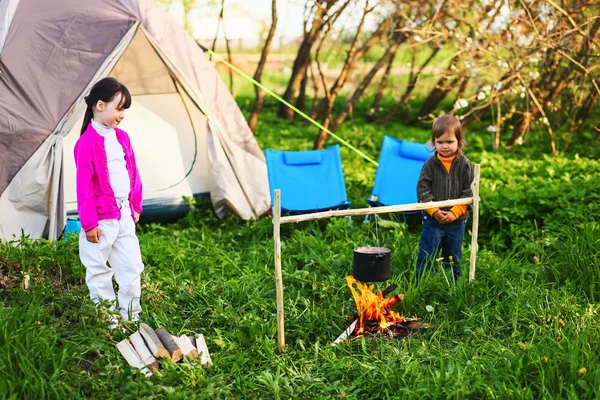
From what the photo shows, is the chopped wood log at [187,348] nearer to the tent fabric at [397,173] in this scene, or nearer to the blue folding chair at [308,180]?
the blue folding chair at [308,180]

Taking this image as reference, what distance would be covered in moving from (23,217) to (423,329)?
9.54 ft

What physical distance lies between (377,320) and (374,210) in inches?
22.9

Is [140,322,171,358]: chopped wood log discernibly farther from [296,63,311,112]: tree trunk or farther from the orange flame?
[296,63,311,112]: tree trunk

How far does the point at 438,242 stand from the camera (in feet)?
13.7

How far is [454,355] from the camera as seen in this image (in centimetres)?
326

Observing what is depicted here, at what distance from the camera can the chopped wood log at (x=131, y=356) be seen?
308 centimetres

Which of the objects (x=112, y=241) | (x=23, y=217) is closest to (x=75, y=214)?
(x=23, y=217)

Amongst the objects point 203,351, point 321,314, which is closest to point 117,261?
point 203,351

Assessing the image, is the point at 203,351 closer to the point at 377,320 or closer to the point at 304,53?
the point at 377,320

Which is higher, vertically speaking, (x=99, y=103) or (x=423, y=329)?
(x=99, y=103)

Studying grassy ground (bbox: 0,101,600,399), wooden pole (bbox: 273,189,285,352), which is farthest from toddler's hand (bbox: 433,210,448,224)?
wooden pole (bbox: 273,189,285,352)

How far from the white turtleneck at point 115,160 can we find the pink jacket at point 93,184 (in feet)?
0.09

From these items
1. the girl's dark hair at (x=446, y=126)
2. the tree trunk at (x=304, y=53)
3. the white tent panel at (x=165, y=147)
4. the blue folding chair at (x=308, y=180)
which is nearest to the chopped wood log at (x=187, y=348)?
the girl's dark hair at (x=446, y=126)

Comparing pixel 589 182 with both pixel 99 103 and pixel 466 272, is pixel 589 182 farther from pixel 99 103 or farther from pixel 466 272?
pixel 99 103
